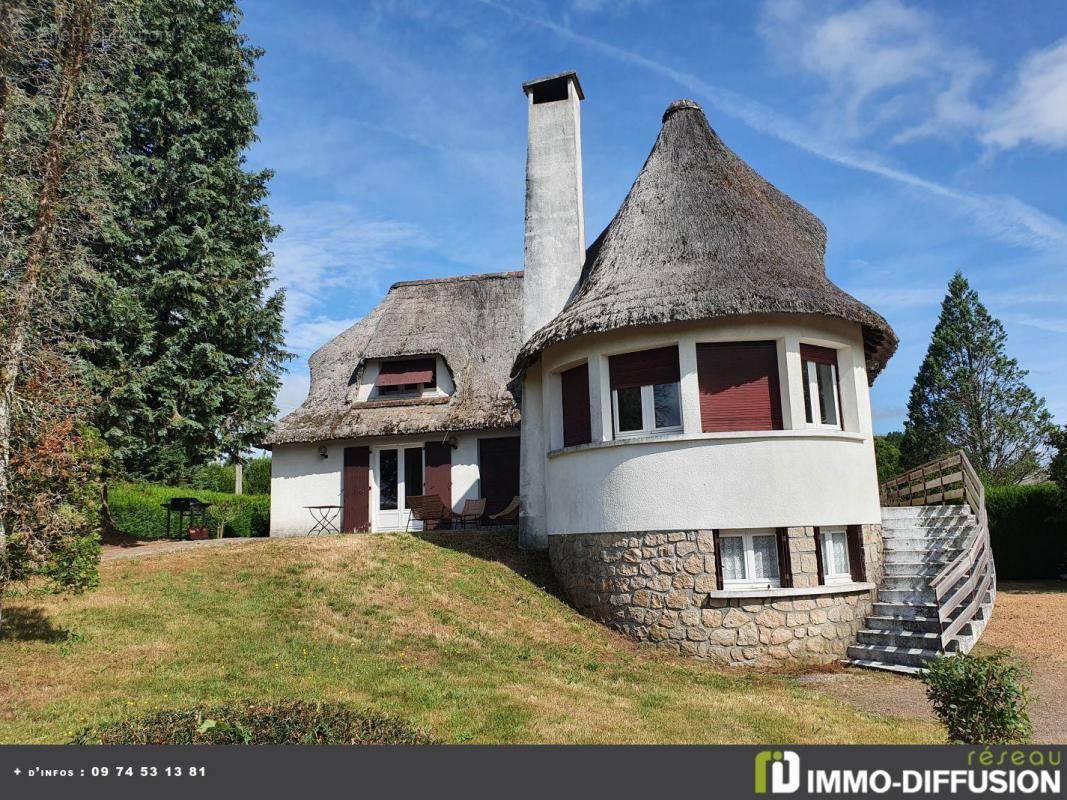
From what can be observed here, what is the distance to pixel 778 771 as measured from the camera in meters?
5.06

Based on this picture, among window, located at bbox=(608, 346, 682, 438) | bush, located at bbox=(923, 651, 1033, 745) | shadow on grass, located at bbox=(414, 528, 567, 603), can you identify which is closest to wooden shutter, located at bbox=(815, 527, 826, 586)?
window, located at bbox=(608, 346, 682, 438)

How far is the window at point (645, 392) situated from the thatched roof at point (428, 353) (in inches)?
269

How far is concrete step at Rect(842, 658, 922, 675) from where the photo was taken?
10.3 meters

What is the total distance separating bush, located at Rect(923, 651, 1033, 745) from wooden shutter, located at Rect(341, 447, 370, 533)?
15749mm

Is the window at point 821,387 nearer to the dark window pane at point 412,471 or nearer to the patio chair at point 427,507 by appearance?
the patio chair at point 427,507

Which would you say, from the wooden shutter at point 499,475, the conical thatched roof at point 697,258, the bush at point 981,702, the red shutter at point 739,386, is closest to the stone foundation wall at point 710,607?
the red shutter at point 739,386

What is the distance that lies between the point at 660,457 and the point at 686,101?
7.62 meters

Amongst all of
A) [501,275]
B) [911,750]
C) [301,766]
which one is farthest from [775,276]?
[501,275]

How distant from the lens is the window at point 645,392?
11789 millimetres

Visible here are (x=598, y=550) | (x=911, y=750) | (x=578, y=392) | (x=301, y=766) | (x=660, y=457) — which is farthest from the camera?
(x=578, y=392)

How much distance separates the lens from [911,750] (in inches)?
214

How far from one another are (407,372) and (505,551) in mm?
7668

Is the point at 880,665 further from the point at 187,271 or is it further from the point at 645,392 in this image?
the point at 187,271

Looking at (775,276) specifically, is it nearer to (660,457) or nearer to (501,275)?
(660,457)
